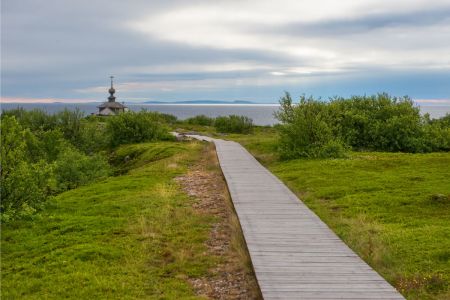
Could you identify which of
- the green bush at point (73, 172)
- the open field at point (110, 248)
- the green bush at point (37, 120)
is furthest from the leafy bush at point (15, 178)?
the green bush at point (37, 120)

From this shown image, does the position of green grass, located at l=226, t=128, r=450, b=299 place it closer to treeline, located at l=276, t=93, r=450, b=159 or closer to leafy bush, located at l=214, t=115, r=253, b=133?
treeline, located at l=276, t=93, r=450, b=159

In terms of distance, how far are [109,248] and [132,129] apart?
137 ft

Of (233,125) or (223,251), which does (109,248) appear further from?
(233,125)

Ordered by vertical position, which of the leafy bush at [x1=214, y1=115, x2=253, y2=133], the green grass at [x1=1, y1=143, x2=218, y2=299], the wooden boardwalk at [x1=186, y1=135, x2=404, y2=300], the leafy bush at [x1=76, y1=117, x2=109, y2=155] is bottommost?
the green grass at [x1=1, y1=143, x2=218, y2=299]

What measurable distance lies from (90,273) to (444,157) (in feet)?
82.0

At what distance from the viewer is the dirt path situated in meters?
9.55

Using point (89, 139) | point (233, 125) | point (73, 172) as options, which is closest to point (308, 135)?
point (73, 172)

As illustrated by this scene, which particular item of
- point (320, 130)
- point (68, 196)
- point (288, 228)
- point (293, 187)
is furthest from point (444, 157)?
point (68, 196)

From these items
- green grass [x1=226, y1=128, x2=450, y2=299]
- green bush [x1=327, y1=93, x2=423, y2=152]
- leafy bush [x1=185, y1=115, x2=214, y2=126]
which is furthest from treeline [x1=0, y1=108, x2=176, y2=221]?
leafy bush [x1=185, y1=115, x2=214, y2=126]

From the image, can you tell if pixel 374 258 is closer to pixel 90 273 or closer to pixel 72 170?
pixel 90 273

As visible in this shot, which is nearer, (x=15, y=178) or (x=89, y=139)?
(x=15, y=178)

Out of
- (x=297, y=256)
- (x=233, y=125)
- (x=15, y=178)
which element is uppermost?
(x=233, y=125)

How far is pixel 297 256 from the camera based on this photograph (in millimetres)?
10047

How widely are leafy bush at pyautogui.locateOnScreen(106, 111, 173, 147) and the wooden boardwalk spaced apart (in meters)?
37.9
